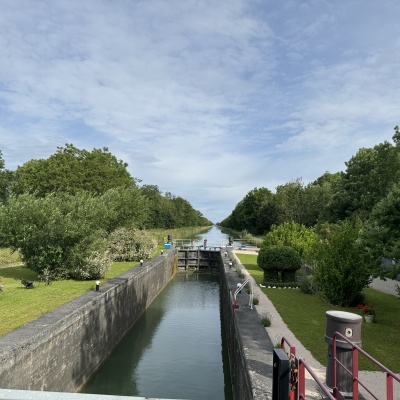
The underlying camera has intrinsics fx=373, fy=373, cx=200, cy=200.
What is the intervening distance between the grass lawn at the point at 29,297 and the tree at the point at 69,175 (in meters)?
18.1

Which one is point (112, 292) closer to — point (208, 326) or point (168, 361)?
point (168, 361)

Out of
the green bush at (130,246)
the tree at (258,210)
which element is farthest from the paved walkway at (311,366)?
the tree at (258,210)

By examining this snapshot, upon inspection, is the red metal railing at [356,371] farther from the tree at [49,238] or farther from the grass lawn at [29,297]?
the tree at [49,238]

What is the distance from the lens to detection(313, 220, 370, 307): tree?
1321cm

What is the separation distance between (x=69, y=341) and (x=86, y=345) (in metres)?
1.38

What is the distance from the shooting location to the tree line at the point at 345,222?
9.75 m

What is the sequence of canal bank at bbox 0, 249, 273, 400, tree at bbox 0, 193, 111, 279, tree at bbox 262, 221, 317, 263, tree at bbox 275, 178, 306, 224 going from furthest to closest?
tree at bbox 275, 178, 306, 224
tree at bbox 262, 221, 317, 263
tree at bbox 0, 193, 111, 279
canal bank at bbox 0, 249, 273, 400

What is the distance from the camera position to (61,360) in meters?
8.57

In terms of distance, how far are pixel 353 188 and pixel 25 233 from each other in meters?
33.2

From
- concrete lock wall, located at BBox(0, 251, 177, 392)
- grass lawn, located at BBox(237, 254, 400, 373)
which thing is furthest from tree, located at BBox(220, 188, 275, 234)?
concrete lock wall, located at BBox(0, 251, 177, 392)

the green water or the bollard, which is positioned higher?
the bollard

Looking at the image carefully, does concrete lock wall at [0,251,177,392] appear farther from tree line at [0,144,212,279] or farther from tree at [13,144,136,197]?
tree at [13,144,136,197]

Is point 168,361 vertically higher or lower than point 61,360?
lower

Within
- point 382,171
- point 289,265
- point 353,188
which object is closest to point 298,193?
point 353,188
